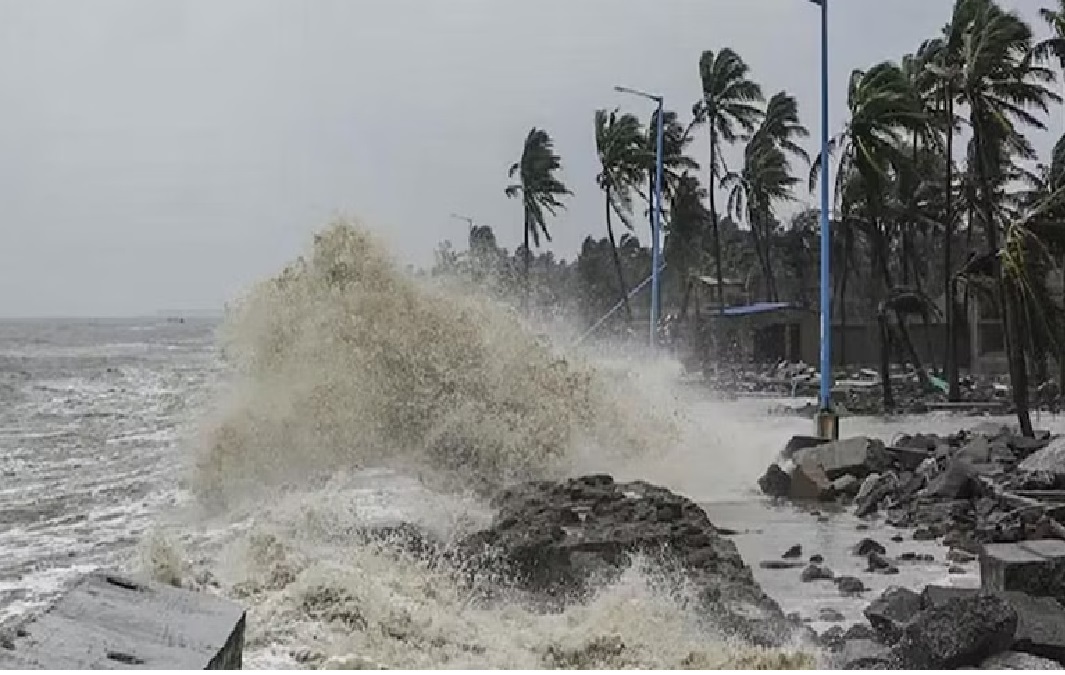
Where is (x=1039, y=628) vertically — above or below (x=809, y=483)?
above

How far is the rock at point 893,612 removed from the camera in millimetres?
7992

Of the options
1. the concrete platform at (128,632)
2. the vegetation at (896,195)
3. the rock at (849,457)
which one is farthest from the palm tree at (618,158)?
the concrete platform at (128,632)

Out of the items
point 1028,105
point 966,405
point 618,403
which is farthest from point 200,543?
point 1028,105

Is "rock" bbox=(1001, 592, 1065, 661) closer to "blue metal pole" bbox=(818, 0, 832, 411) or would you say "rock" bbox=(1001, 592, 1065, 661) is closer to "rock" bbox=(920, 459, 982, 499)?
"rock" bbox=(920, 459, 982, 499)

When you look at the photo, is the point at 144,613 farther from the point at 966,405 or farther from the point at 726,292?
the point at 726,292

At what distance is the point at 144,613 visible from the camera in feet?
21.0

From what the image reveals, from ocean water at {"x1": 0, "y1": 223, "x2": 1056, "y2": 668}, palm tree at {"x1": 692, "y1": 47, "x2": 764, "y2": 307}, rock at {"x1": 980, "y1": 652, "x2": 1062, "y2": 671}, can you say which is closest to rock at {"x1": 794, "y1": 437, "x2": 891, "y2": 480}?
ocean water at {"x1": 0, "y1": 223, "x2": 1056, "y2": 668}

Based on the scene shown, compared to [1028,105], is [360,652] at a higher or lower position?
lower

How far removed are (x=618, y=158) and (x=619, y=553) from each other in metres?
47.3

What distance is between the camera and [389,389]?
59.1 feet

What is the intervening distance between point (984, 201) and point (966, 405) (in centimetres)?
696

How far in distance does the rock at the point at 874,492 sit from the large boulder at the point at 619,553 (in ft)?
10.3

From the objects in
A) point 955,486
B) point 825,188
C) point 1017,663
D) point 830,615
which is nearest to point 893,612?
point 830,615

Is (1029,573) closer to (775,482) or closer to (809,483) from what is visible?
(809,483)
